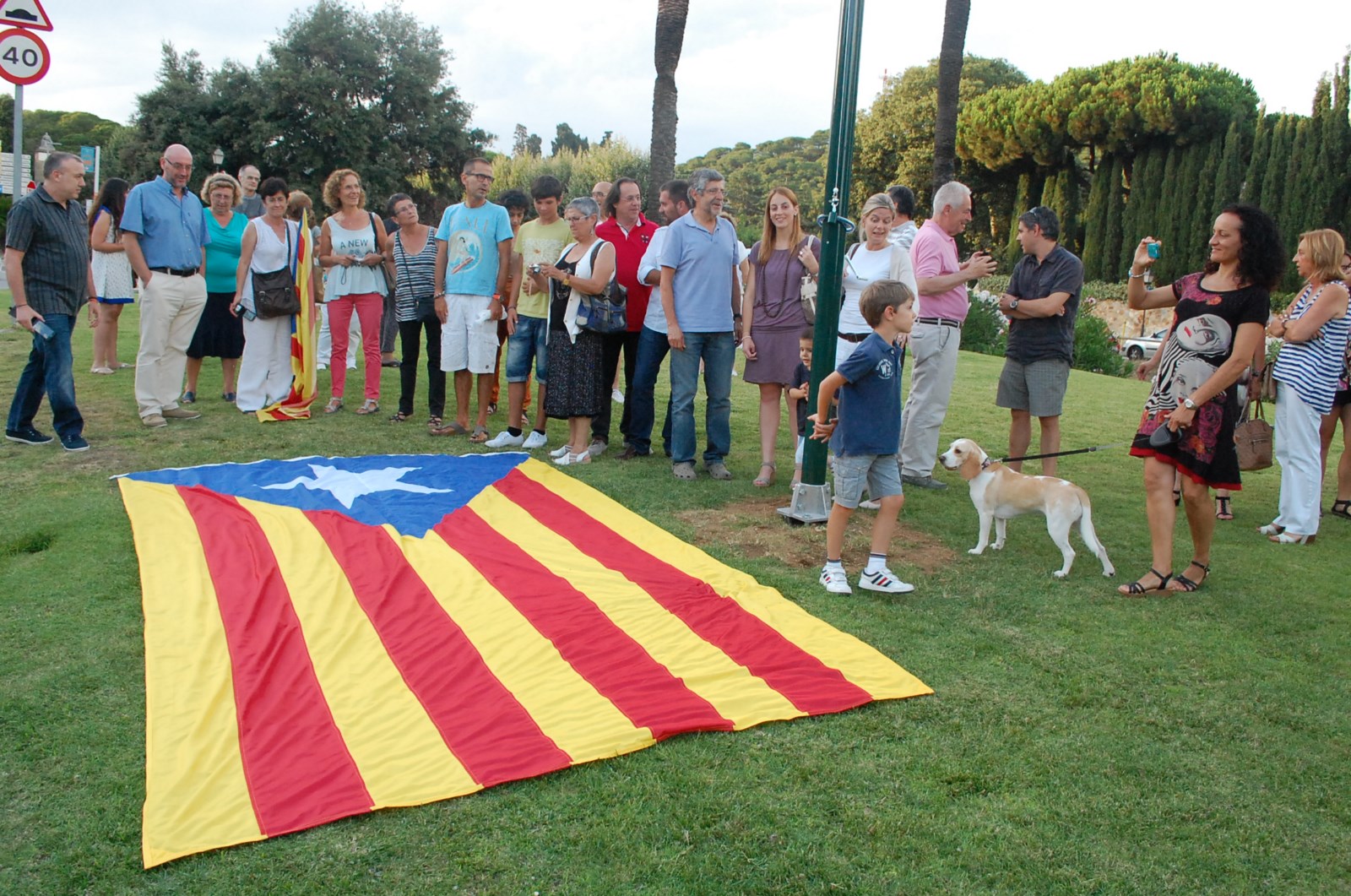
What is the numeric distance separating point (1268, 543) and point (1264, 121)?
32.2m

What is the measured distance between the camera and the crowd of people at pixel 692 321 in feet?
15.9

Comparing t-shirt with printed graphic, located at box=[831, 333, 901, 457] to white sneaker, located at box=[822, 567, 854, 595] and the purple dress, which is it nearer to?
white sneaker, located at box=[822, 567, 854, 595]

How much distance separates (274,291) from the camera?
845 cm

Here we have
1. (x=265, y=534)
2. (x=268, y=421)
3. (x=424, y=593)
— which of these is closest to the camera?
(x=424, y=593)

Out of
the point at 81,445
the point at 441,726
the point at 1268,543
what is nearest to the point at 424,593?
the point at 441,726

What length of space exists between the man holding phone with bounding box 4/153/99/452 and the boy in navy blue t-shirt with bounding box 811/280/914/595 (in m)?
5.35

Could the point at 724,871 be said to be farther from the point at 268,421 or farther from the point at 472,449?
the point at 268,421

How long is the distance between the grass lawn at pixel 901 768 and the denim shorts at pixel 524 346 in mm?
2746

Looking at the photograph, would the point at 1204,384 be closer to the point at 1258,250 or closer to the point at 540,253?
the point at 1258,250

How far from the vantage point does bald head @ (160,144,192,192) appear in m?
7.72

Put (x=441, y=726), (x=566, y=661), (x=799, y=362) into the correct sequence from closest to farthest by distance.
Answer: (x=441, y=726) < (x=566, y=661) < (x=799, y=362)

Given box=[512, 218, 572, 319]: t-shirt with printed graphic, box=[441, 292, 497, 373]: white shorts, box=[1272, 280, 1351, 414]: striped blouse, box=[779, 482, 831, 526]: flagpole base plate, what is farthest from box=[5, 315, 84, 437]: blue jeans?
box=[1272, 280, 1351, 414]: striped blouse

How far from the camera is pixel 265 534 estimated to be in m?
5.27

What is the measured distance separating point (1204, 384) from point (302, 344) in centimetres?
691
